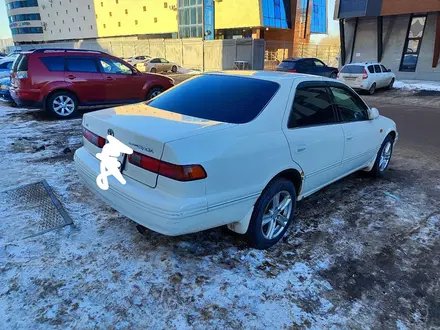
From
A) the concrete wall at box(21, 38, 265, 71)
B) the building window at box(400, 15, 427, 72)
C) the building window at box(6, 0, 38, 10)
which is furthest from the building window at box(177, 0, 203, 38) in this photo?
the building window at box(6, 0, 38, 10)

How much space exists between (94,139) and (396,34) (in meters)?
22.9

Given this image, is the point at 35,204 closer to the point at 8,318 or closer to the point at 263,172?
the point at 8,318

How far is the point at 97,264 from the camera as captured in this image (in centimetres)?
275

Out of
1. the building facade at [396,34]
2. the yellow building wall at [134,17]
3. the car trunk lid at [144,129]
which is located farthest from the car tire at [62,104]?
the yellow building wall at [134,17]

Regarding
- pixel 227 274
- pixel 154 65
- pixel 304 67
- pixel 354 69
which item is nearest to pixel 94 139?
pixel 227 274

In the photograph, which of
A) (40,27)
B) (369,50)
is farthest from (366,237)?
(40,27)

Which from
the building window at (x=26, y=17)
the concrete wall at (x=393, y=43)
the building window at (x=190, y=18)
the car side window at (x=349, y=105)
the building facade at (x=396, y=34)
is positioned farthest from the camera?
the building window at (x=26, y=17)

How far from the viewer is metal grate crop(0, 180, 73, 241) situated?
3.18m

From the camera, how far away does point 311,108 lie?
3383mm

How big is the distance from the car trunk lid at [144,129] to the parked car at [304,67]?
16576 millimetres

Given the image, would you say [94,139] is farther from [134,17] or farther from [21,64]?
[134,17]

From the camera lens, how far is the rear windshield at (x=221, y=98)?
2.92 meters

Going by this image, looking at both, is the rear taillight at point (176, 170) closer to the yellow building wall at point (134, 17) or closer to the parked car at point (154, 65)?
the parked car at point (154, 65)

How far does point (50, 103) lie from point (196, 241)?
703cm
